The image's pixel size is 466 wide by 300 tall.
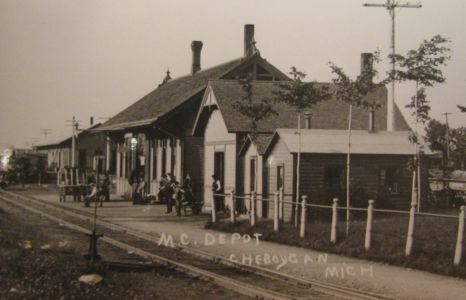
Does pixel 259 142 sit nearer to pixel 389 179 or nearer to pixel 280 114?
pixel 280 114

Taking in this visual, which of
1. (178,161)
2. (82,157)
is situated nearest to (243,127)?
(178,161)

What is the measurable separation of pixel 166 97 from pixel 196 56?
5204mm

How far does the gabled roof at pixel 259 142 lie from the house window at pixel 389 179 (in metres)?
3.93

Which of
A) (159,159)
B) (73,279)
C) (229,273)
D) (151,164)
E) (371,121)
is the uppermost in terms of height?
(371,121)

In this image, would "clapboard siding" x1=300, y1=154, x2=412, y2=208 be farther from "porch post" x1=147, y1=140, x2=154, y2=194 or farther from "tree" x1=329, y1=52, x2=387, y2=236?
"porch post" x1=147, y1=140, x2=154, y2=194

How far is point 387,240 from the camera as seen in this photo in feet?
48.3

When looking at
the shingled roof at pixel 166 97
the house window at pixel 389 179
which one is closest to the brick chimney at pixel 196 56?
the shingled roof at pixel 166 97

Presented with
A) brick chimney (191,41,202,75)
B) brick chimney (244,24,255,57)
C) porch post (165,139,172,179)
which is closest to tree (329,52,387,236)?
porch post (165,139,172,179)

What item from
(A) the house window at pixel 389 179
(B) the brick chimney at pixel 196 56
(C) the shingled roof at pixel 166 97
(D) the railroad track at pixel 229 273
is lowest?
(D) the railroad track at pixel 229 273

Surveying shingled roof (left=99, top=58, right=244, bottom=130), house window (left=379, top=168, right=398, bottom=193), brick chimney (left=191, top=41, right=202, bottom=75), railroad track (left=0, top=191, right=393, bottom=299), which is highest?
brick chimney (left=191, top=41, right=202, bottom=75)

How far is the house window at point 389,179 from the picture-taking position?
23697 mm

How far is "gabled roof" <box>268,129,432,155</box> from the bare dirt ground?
941 centimetres

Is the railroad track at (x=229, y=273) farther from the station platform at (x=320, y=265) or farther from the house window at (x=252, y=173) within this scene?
the house window at (x=252, y=173)

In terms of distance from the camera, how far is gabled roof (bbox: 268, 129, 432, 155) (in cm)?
2253
